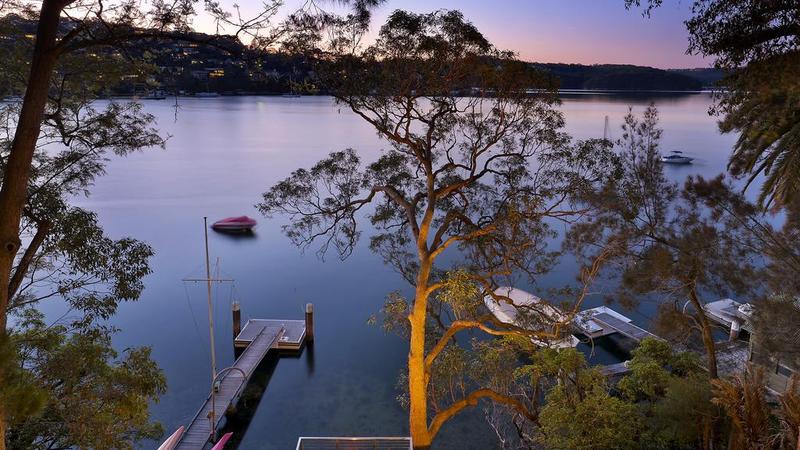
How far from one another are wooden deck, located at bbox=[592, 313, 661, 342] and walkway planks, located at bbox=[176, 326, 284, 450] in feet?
35.9

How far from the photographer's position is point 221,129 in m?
63.1

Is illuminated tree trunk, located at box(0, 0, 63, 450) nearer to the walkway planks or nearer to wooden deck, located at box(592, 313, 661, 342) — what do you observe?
the walkway planks

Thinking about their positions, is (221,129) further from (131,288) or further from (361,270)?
(131,288)

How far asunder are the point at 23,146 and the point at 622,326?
703 inches

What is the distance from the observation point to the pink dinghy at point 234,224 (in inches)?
1186

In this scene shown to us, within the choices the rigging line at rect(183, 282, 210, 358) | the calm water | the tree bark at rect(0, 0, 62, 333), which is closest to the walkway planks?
the calm water

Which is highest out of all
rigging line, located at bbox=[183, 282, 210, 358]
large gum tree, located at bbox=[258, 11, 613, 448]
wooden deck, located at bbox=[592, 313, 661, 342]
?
large gum tree, located at bbox=[258, 11, 613, 448]

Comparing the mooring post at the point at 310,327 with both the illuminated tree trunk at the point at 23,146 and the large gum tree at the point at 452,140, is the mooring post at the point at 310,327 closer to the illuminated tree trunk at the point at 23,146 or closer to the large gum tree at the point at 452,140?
the large gum tree at the point at 452,140

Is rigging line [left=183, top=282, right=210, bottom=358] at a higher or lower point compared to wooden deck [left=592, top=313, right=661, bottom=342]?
lower

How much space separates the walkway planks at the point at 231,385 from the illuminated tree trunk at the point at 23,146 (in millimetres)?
8136

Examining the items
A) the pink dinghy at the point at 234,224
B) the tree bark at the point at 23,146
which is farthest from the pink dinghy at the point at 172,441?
the pink dinghy at the point at 234,224

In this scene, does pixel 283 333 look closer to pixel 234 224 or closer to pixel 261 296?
pixel 261 296

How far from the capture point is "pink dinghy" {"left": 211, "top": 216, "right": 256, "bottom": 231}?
98.8ft

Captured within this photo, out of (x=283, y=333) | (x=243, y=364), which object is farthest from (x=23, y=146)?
(x=283, y=333)
